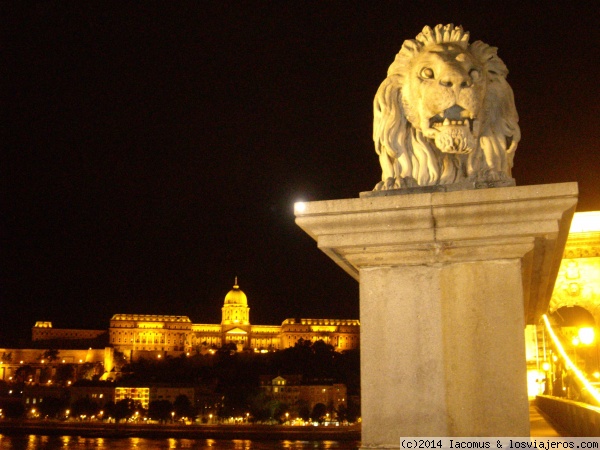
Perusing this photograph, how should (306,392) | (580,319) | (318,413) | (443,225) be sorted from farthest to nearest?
(306,392)
(318,413)
(580,319)
(443,225)

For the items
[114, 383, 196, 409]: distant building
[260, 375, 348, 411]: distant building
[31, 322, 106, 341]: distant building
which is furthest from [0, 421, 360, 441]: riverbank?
[31, 322, 106, 341]: distant building

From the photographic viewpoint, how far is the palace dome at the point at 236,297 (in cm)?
13975

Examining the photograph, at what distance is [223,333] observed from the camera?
13650 centimetres

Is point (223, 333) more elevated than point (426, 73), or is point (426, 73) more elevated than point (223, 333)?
point (223, 333)

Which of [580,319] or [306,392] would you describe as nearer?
[580,319]

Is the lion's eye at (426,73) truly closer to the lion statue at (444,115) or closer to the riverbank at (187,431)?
the lion statue at (444,115)

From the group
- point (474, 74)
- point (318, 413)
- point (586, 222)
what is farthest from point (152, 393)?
point (474, 74)

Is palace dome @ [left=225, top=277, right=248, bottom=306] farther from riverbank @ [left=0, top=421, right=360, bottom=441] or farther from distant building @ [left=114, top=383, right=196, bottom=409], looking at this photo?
riverbank @ [left=0, top=421, right=360, bottom=441]

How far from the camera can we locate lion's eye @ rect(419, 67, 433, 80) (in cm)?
288

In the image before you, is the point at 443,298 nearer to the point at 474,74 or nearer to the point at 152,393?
the point at 474,74

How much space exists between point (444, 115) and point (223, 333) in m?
136

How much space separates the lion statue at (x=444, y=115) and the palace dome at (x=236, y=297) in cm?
13750

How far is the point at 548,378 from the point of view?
13.4 m

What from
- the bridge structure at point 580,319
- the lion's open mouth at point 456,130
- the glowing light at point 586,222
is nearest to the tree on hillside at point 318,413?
the bridge structure at point 580,319
